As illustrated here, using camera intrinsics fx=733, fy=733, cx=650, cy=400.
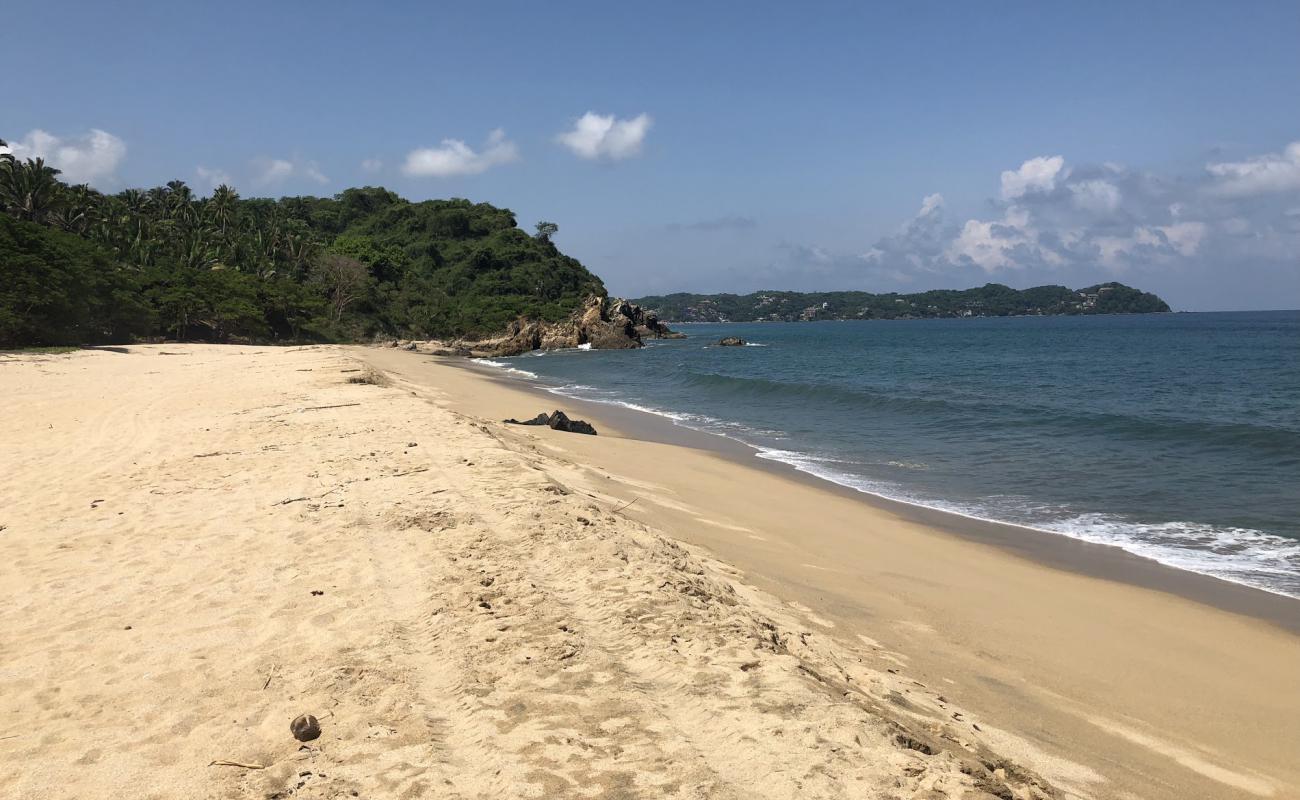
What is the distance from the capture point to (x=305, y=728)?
3621mm

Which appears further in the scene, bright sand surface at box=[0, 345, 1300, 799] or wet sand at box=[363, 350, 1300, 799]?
wet sand at box=[363, 350, 1300, 799]

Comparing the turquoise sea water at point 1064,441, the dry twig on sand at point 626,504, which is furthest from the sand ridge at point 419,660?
the turquoise sea water at point 1064,441

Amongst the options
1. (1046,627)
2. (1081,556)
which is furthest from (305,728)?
(1081,556)

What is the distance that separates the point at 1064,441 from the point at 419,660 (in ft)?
61.0

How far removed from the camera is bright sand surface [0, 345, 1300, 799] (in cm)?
342

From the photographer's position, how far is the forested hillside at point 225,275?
3428 centimetres

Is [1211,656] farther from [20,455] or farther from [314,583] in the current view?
[20,455]

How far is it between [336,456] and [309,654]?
598 cm

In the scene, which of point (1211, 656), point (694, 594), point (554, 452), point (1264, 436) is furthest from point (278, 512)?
point (1264, 436)

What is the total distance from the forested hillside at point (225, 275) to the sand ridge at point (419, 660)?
3194 centimetres

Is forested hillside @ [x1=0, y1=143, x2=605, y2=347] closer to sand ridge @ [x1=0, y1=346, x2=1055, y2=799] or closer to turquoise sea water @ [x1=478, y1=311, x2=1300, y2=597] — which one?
turquoise sea water @ [x1=478, y1=311, x2=1300, y2=597]

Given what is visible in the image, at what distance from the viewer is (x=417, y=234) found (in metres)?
130

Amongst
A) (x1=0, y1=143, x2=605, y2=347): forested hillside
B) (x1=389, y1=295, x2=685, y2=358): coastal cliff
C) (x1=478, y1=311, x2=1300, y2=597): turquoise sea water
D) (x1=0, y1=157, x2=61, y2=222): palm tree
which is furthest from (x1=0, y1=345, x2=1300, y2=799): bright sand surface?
(x1=389, y1=295, x2=685, y2=358): coastal cliff

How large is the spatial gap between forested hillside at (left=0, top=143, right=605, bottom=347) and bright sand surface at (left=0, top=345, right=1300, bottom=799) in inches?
1250
